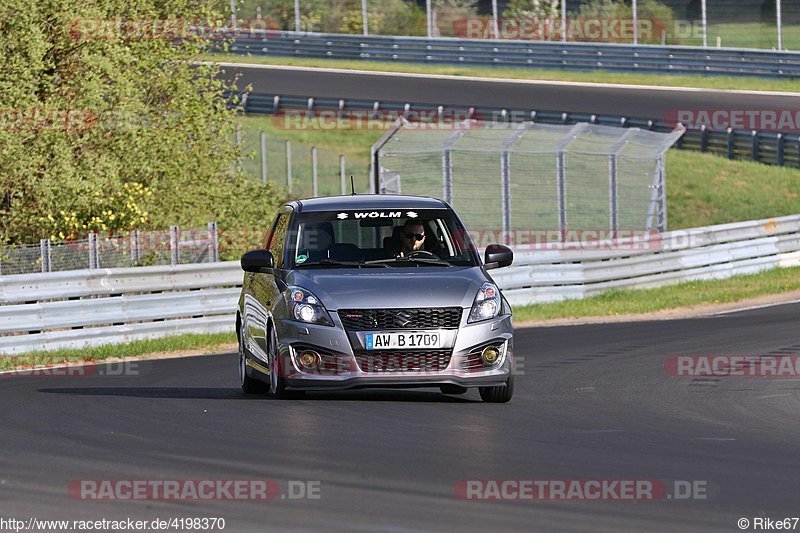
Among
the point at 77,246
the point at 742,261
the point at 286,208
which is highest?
the point at 286,208

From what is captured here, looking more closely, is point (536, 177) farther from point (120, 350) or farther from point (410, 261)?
point (410, 261)

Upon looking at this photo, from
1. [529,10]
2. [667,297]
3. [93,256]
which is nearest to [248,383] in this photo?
[93,256]

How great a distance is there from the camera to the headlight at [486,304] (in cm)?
1198

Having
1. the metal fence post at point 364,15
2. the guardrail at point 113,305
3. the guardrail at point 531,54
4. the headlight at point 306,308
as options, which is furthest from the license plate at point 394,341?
the metal fence post at point 364,15

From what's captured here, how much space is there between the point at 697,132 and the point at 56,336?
25460mm

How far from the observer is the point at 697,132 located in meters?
40.7

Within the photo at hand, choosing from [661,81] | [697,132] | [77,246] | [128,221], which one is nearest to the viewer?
[77,246]

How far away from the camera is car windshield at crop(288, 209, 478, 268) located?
12695 millimetres

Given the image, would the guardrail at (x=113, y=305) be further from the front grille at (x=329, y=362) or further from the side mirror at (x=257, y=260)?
the front grille at (x=329, y=362)

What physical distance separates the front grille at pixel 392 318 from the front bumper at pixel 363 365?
76mm

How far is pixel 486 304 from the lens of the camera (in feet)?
39.6

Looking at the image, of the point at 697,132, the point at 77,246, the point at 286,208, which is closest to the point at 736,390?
the point at 286,208

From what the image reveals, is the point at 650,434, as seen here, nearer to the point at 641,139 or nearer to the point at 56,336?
the point at 56,336

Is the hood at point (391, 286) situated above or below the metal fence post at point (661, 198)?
above
